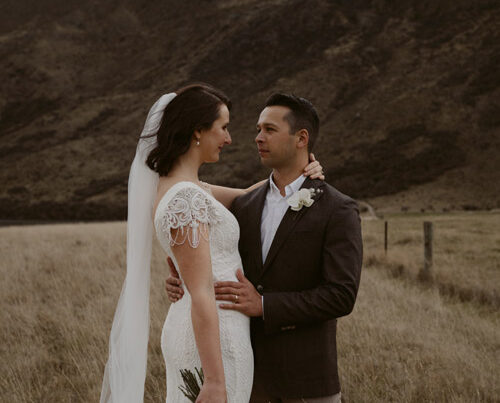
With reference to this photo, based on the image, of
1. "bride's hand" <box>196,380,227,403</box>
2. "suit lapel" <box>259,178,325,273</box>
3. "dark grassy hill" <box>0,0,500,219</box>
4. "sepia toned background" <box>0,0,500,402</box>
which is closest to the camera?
"bride's hand" <box>196,380,227,403</box>

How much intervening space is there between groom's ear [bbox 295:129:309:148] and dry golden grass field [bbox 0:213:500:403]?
2.58 metres

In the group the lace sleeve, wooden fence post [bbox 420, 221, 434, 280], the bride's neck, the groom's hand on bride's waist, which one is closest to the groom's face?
the bride's neck

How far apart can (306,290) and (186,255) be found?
0.68 meters

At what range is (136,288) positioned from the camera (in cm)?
318

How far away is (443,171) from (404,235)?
3213cm

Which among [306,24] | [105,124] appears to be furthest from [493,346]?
[306,24]

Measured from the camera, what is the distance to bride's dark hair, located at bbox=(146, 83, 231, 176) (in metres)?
2.73

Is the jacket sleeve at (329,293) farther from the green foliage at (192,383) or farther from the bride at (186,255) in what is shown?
the green foliage at (192,383)

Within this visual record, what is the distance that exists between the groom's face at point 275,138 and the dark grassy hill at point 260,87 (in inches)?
1451

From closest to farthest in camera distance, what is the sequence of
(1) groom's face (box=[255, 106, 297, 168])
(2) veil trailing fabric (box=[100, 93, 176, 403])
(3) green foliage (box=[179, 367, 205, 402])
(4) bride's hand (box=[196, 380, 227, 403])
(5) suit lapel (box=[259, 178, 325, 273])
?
(4) bride's hand (box=[196, 380, 227, 403]) → (3) green foliage (box=[179, 367, 205, 402]) → (5) suit lapel (box=[259, 178, 325, 273]) → (1) groom's face (box=[255, 106, 297, 168]) → (2) veil trailing fabric (box=[100, 93, 176, 403])

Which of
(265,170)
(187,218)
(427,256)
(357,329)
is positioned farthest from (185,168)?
(265,170)

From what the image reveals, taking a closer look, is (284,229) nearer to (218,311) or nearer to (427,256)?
(218,311)

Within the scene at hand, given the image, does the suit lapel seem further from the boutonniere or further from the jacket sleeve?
the jacket sleeve

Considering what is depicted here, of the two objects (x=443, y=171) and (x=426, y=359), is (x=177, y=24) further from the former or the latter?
(x=426, y=359)
